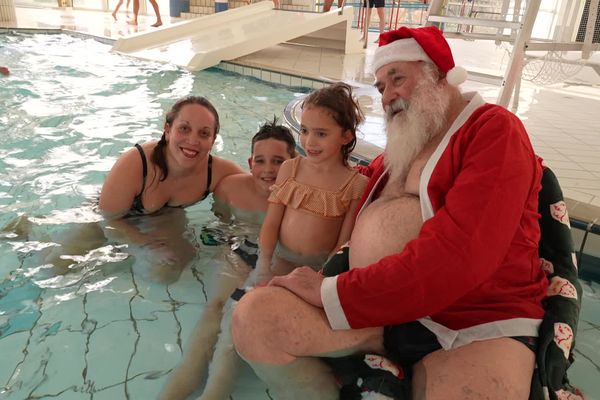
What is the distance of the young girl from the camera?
2328mm

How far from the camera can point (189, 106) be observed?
2799 mm

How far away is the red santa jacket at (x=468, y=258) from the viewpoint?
1471 mm

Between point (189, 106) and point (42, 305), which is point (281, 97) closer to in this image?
point (189, 106)

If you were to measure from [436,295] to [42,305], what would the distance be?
195 cm

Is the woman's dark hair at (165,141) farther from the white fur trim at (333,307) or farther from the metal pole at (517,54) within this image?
the metal pole at (517,54)

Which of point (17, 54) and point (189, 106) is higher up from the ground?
point (189, 106)

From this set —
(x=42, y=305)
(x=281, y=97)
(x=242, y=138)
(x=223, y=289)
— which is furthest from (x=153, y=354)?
(x=281, y=97)

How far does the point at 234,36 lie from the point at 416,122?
8064mm

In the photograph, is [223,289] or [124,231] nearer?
[223,289]

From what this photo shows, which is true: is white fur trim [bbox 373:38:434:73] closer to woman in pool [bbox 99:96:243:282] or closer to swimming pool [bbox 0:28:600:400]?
woman in pool [bbox 99:96:243:282]

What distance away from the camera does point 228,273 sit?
2695 mm

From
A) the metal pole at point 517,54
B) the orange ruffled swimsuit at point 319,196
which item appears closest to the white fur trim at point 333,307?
the orange ruffled swimsuit at point 319,196

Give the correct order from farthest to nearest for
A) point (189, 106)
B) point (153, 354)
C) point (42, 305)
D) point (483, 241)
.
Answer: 1. point (189, 106)
2. point (42, 305)
3. point (153, 354)
4. point (483, 241)

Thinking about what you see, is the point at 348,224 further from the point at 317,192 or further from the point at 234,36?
the point at 234,36
